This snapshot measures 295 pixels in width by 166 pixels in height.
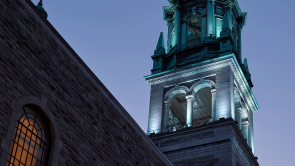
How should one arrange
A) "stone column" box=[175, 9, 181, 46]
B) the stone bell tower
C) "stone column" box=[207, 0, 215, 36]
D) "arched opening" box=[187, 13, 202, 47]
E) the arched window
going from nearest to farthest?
the arched window, the stone bell tower, "stone column" box=[207, 0, 215, 36], "stone column" box=[175, 9, 181, 46], "arched opening" box=[187, 13, 202, 47]

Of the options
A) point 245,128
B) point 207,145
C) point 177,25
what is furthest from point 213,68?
point 207,145

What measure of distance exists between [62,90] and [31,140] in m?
2.21

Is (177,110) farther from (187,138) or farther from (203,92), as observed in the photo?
(187,138)

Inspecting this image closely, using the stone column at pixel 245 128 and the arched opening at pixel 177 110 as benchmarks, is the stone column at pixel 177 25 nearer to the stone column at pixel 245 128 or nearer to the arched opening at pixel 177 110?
the arched opening at pixel 177 110

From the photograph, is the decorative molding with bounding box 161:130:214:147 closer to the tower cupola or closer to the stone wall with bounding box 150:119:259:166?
the stone wall with bounding box 150:119:259:166

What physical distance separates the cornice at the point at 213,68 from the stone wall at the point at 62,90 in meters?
20.0

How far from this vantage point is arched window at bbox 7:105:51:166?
1409 centimetres

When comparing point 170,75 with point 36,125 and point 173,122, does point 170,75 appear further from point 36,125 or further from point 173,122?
point 36,125

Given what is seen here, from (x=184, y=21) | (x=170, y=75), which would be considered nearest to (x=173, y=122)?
(x=170, y=75)

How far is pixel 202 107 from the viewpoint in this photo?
4238cm

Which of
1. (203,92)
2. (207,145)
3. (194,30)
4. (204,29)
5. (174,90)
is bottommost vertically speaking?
(207,145)

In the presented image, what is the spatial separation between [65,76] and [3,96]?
329 cm

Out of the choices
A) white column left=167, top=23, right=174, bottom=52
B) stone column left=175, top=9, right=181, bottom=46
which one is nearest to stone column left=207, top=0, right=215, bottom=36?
stone column left=175, top=9, right=181, bottom=46

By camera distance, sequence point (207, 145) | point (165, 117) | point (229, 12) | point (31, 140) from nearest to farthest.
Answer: point (31, 140)
point (207, 145)
point (165, 117)
point (229, 12)
